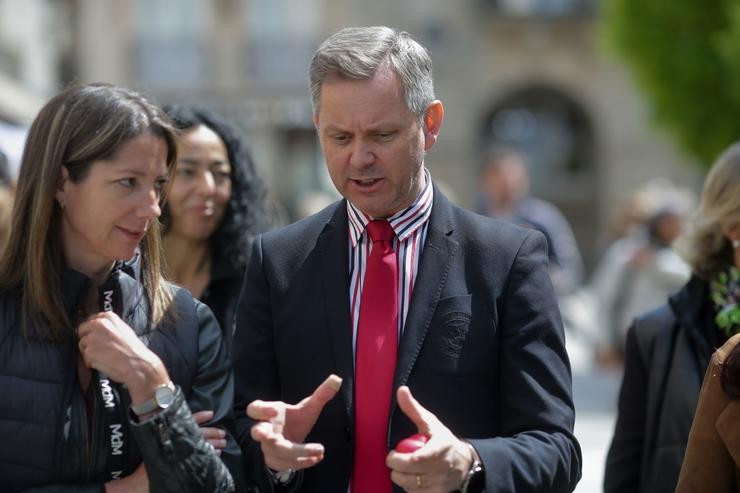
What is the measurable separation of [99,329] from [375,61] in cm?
94

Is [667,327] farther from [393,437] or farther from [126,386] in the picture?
[126,386]

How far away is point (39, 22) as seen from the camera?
2519 cm

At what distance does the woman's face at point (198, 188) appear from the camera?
5.23 meters

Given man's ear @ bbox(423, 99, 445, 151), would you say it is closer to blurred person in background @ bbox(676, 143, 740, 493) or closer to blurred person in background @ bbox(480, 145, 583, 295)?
blurred person in background @ bbox(676, 143, 740, 493)

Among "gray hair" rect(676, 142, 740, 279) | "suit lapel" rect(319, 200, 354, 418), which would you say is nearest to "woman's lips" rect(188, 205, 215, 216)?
"suit lapel" rect(319, 200, 354, 418)

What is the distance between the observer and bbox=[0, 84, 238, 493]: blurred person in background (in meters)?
3.29

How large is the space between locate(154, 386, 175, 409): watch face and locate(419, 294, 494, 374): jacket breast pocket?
0.62m

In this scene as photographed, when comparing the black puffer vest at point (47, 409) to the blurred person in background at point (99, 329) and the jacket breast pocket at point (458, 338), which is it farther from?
the jacket breast pocket at point (458, 338)

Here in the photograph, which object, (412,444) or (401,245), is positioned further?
(401,245)

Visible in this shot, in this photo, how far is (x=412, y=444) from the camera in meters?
3.04

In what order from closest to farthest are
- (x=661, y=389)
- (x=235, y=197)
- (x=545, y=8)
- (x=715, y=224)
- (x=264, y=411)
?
1. (x=264, y=411)
2. (x=661, y=389)
3. (x=715, y=224)
4. (x=235, y=197)
5. (x=545, y=8)

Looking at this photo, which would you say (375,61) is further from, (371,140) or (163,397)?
(163,397)

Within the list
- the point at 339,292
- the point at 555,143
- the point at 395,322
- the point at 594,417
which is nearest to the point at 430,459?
the point at 395,322

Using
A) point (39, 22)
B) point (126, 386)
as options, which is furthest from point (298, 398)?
point (39, 22)
